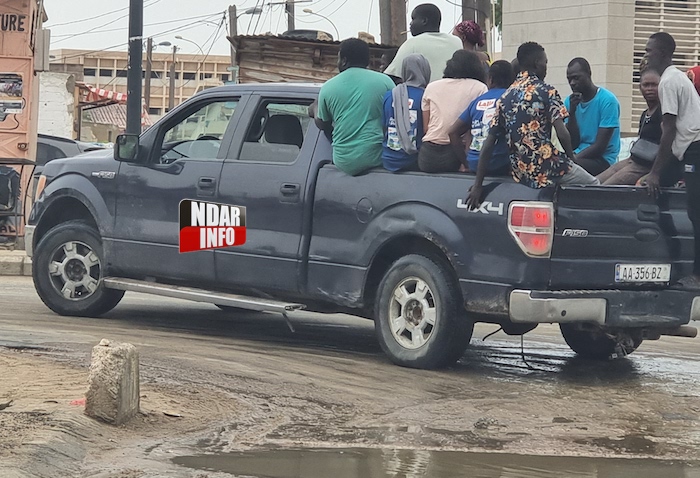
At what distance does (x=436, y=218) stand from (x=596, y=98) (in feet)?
6.12

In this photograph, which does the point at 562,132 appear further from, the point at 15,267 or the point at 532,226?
the point at 15,267

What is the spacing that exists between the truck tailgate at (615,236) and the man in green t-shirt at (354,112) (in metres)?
1.50

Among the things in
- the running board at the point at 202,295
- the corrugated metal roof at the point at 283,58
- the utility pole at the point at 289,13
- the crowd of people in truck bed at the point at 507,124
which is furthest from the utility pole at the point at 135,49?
the utility pole at the point at 289,13

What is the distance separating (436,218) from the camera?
7754 millimetres

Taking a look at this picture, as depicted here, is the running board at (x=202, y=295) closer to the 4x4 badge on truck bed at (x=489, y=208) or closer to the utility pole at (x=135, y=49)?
the 4x4 badge on truck bed at (x=489, y=208)

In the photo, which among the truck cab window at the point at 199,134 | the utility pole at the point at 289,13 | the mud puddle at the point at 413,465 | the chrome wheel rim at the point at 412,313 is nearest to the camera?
the mud puddle at the point at 413,465

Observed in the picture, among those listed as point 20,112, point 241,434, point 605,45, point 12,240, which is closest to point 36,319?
point 241,434

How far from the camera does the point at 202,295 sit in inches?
352

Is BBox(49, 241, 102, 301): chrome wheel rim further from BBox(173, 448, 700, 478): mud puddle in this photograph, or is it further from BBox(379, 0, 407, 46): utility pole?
BBox(379, 0, 407, 46): utility pole

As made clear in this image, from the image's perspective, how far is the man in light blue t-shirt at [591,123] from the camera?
8.79 m

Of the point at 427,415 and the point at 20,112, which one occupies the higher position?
the point at 20,112

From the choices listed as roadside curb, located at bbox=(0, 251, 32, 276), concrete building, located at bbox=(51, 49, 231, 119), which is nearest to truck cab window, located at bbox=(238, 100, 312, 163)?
roadside curb, located at bbox=(0, 251, 32, 276)

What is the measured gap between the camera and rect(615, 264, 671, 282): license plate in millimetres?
7660

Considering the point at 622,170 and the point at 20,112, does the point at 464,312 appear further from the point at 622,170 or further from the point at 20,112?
the point at 20,112
